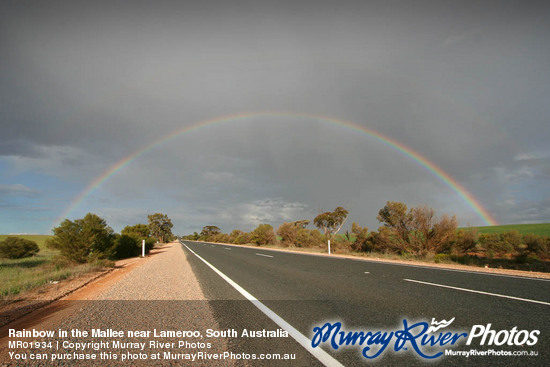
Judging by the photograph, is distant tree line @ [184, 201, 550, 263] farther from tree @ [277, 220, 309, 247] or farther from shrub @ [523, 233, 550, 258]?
tree @ [277, 220, 309, 247]

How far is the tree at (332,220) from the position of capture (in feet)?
137

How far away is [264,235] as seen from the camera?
4431cm

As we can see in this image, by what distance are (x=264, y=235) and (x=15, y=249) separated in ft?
99.5

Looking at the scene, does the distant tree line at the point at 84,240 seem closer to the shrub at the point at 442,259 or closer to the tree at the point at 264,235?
the shrub at the point at 442,259

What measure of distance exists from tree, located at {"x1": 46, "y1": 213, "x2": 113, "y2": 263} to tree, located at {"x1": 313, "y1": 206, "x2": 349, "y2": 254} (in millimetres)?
32084

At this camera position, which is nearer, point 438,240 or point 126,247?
point 438,240

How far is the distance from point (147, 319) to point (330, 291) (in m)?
3.92

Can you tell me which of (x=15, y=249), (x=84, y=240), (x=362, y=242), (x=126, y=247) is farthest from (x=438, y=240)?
(x=15, y=249)

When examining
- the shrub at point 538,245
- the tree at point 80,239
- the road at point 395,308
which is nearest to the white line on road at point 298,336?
the road at point 395,308

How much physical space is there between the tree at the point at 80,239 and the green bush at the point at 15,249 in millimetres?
15795

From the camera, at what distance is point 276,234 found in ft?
140

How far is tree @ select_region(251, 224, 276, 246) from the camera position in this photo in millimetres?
43625

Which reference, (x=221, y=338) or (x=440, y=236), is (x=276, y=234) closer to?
(x=440, y=236)

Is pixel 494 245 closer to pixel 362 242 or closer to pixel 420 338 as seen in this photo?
pixel 362 242
